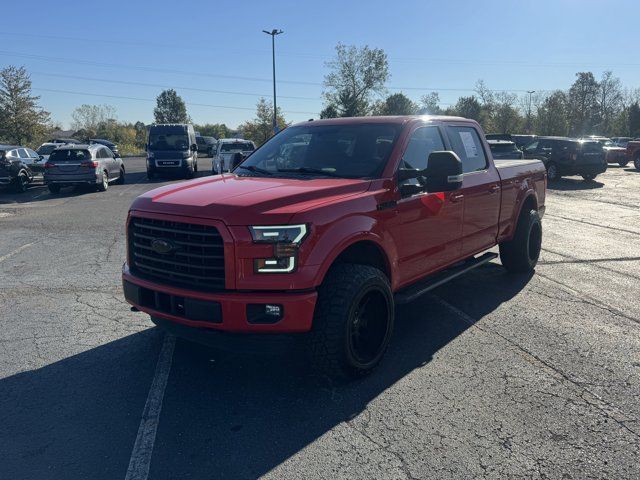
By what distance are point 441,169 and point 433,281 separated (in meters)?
1.26

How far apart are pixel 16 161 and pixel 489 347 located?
1787 cm

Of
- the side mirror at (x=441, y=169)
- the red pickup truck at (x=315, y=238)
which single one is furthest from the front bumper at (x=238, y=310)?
the side mirror at (x=441, y=169)

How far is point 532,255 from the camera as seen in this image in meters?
6.97

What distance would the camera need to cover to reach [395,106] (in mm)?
66438

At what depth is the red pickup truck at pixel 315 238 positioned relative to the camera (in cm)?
338

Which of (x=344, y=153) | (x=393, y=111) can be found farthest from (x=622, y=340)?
(x=393, y=111)

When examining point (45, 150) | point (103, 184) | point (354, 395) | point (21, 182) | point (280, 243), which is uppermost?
point (45, 150)

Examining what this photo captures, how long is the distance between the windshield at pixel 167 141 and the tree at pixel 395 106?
39.0 metres

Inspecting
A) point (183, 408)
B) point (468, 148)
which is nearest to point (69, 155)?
point (468, 148)

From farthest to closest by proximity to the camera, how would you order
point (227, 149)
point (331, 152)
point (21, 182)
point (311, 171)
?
1. point (227, 149)
2. point (21, 182)
3. point (331, 152)
4. point (311, 171)

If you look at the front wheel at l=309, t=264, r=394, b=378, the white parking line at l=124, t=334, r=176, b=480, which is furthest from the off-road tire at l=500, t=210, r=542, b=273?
the white parking line at l=124, t=334, r=176, b=480

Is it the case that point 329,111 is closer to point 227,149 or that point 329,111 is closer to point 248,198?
point 227,149

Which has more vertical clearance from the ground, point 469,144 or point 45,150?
point 45,150

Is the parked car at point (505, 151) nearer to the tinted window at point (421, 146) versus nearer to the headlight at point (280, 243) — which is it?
the tinted window at point (421, 146)
